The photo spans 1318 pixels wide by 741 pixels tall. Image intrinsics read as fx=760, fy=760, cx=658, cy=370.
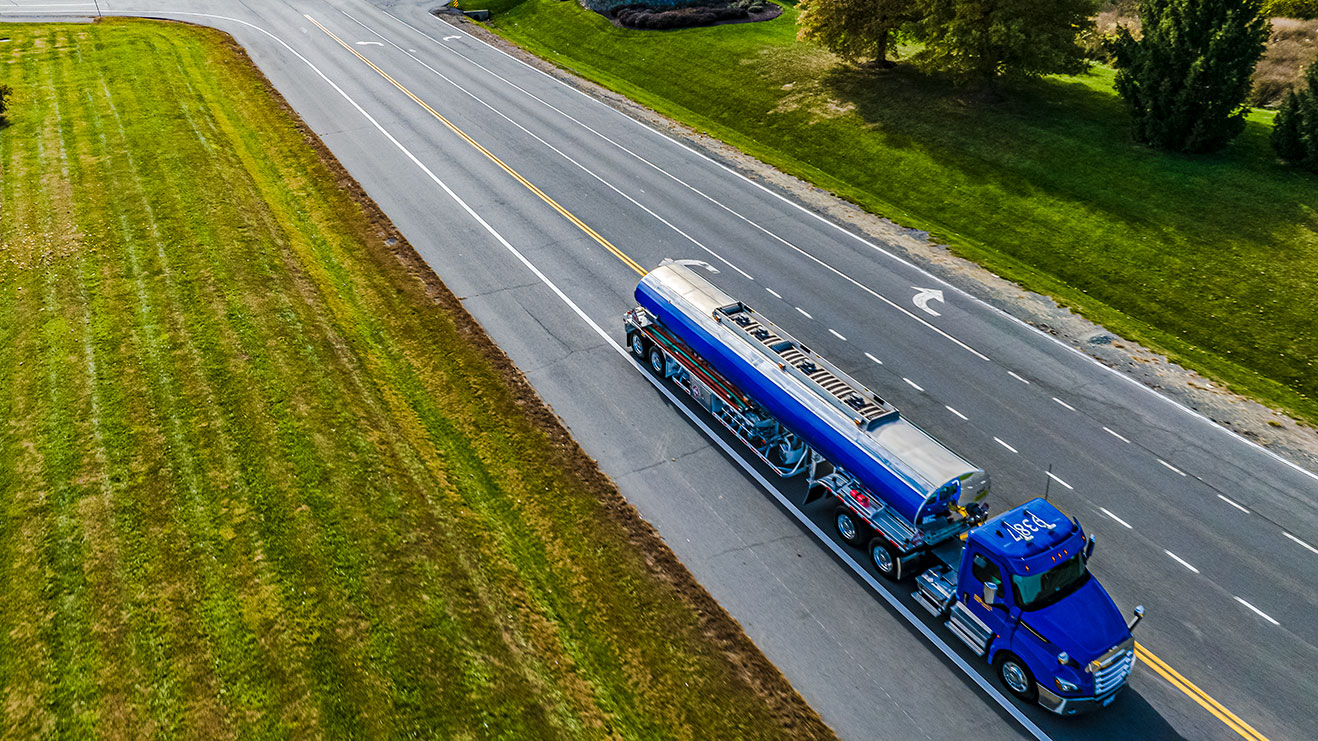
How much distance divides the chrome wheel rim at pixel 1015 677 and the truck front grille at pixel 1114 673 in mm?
1390

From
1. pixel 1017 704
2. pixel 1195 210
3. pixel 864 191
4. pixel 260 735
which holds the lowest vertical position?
pixel 260 735

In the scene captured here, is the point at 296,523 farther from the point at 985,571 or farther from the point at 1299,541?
the point at 1299,541

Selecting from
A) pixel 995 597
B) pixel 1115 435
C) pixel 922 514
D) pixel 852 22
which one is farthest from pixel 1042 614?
pixel 852 22

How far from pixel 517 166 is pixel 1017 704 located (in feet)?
115

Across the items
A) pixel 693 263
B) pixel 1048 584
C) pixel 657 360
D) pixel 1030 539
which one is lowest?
pixel 657 360

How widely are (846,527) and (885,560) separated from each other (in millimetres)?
1338

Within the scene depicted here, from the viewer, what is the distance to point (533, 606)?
58.1ft

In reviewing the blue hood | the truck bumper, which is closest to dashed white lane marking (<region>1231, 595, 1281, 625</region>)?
the blue hood

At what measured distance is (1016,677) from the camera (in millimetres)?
16219

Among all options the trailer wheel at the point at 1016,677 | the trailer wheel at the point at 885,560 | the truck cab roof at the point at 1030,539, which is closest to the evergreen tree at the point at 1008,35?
the truck cab roof at the point at 1030,539

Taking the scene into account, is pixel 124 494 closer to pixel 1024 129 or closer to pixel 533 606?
pixel 533 606

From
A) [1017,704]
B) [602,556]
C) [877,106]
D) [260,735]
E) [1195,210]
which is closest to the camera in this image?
[260,735]

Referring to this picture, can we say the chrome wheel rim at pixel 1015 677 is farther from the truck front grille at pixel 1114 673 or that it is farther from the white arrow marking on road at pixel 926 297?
the white arrow marking on road at pixel 926 297

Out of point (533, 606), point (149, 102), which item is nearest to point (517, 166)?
point (149, 102)
